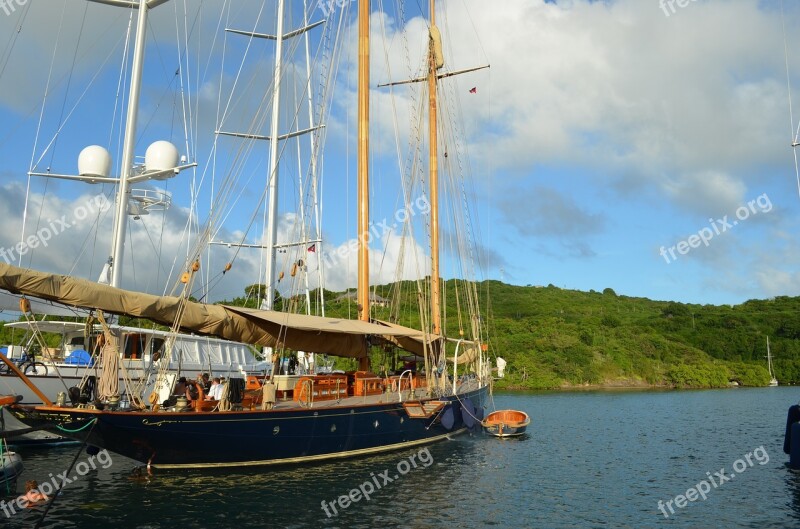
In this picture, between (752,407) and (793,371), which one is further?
(793,371)

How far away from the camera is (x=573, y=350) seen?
79.2 m

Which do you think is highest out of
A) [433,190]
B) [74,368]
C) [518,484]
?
[433,190]

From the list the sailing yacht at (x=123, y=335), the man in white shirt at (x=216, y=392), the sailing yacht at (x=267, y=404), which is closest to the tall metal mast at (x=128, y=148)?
the sailing yacht at (x=123, y=335)

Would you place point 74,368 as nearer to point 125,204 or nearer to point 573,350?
point 125,204

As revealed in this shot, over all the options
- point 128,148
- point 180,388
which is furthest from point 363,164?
point 180,388

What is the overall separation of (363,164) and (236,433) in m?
11.9

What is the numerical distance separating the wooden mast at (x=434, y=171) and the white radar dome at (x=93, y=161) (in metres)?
17.0

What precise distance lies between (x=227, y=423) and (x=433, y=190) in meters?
22.4

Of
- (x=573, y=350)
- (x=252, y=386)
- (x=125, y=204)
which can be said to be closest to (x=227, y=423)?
(x=252, y=386)

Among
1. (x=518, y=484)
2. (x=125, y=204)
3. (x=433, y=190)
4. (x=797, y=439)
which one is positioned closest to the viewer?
(x=518, y=484)

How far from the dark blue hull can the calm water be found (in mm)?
499

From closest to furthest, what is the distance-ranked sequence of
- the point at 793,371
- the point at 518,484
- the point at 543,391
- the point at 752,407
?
1. the point at 518,484
2. the point at 752,407
3. the point at 543,391
4. the point at 793,371

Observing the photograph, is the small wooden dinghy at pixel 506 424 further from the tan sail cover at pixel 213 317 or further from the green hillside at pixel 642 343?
the green hillside at pixel 642 343

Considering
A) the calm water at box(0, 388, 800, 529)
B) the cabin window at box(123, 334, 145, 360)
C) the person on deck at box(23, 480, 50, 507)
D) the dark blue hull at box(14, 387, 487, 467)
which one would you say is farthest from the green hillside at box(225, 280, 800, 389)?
the person on deck at box(23, 480, 50, 507)
